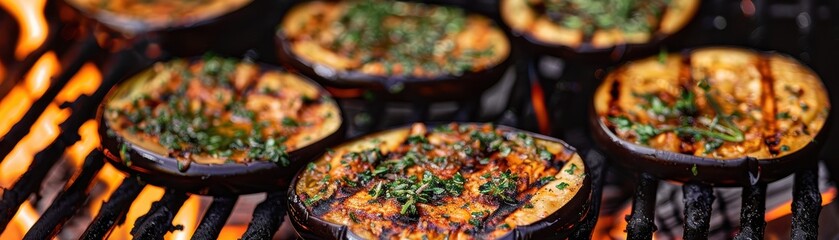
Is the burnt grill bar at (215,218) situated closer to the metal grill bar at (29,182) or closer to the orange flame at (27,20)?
the metal grill bar at (29,182)

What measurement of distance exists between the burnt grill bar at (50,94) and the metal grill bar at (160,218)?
1.82 feet

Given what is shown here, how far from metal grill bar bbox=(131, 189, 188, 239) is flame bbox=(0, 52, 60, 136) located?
66 centimetres

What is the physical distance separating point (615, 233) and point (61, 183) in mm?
2250

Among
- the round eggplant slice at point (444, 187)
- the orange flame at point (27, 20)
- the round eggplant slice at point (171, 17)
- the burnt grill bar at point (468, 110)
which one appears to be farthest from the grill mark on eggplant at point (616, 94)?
the orange flame at point (27, 20)

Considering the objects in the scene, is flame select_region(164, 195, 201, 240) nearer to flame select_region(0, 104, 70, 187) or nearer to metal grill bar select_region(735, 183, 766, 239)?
flame select_region(0, 104, 70, 187)

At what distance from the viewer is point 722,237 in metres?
3.71

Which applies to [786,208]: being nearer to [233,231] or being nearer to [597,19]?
[597,19]

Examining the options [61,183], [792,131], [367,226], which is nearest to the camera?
[367,226]

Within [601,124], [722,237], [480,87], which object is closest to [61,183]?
[480,87]

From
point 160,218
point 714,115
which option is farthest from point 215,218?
point 714,115

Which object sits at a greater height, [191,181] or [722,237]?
[191,181]

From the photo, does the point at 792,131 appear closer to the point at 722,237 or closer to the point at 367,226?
the point at 722,237

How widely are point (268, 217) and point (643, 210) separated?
3.93ft

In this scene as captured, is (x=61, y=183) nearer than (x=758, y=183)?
No
